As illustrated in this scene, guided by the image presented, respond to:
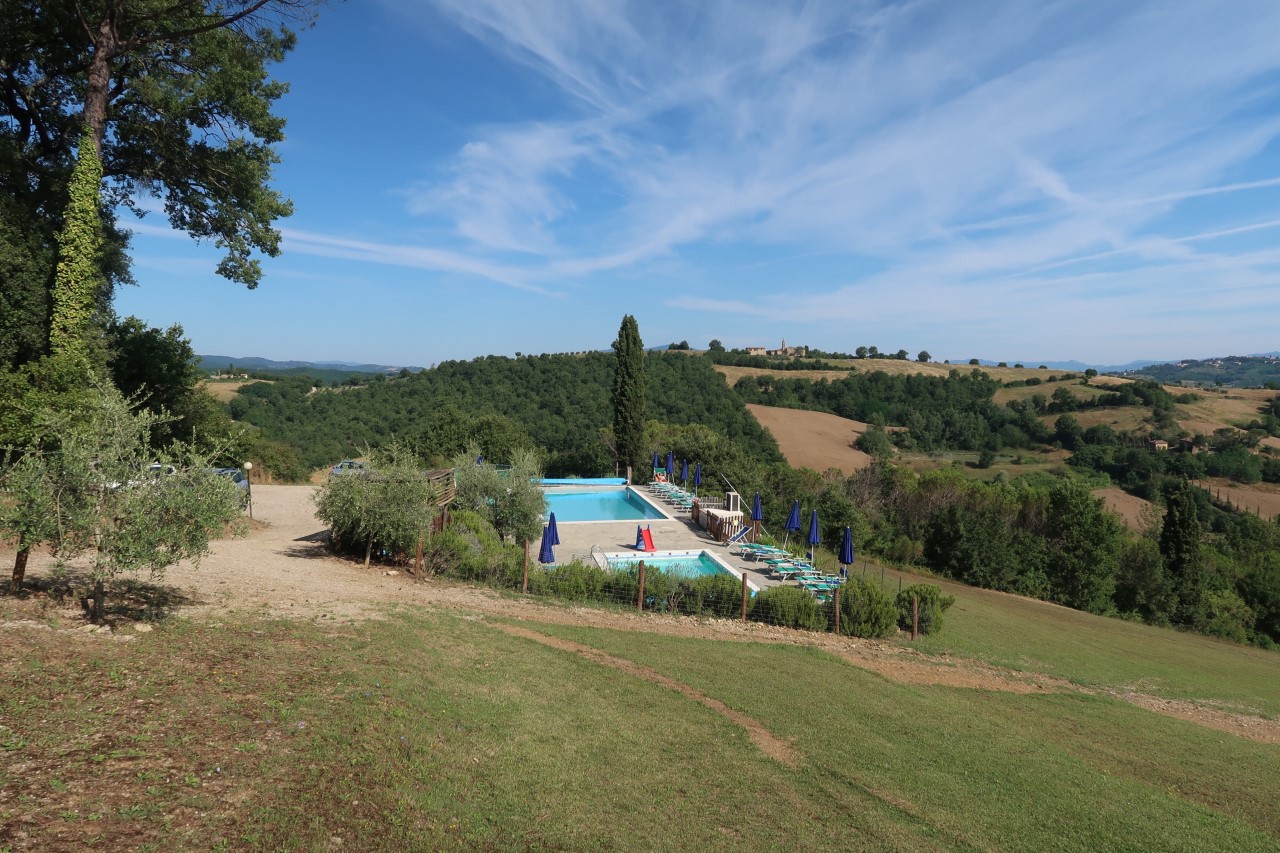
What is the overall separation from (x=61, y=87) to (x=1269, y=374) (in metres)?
241

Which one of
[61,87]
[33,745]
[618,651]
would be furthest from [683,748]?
[61,87]

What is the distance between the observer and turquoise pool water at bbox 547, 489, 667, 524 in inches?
938

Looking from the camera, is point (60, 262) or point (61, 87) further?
point (61, 87)

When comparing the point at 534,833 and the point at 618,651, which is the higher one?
the point at 534,833

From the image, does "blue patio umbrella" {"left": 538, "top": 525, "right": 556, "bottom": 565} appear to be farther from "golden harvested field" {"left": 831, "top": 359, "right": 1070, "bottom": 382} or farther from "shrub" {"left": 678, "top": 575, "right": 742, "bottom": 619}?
"golden harvested field" {"left": 831, "top": 359, "right": 1070, "bottom": 382}

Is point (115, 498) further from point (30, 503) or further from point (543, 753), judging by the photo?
point (543, 753)

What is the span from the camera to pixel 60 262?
12773 millimetres

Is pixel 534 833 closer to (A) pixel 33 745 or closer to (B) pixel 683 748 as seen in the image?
(B) pixel 683 748

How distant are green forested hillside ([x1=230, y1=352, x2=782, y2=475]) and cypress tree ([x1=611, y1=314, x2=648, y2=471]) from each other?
30.6 ft

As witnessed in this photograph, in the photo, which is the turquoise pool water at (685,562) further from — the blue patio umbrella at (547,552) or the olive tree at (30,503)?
the olive tree at (30,503)

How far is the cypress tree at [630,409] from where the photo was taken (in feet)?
102

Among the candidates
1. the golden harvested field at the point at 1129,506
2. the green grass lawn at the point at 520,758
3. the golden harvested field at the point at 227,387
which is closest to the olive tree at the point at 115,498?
the green grass lawn at the point at 520,758

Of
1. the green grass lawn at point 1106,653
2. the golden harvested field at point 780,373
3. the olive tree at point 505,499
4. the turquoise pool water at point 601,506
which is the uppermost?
the golden harvested field at point 780,373

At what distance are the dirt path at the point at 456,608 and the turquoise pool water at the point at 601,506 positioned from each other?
983cm
